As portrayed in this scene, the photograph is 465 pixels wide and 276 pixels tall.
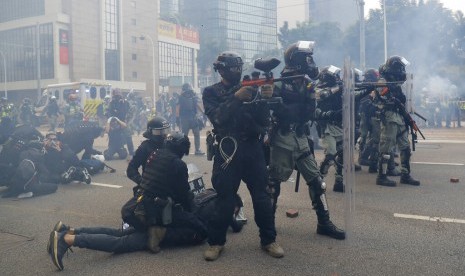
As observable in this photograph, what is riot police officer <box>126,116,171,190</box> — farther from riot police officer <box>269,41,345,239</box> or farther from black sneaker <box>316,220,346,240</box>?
black sneaker <box>316,220,346,240</box>

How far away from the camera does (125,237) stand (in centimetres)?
429

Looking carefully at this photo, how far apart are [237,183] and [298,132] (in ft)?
2.96

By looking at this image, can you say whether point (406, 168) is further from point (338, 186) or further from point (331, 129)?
point (331, 129)

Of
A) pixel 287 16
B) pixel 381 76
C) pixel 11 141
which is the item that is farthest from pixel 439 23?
pixel 287 16

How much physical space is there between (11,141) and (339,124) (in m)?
5.07

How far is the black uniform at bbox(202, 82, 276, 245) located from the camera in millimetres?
3990

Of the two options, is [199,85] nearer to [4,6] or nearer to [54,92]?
[54,92]

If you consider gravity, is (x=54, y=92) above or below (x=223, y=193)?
above

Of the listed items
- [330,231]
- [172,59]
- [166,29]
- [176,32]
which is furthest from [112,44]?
[330,231]

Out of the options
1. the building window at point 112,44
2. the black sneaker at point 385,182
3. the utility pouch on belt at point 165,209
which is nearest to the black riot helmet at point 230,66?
the utility pouch on belt at point 165,209

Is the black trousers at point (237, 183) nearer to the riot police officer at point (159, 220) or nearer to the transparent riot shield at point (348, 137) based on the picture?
the riot police officer at point (159, 220)

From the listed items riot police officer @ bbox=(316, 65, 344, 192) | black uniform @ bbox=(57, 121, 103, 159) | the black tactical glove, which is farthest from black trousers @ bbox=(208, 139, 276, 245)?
black uniform @ bbox=(57, 121, 103, 159)

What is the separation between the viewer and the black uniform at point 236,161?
399cm

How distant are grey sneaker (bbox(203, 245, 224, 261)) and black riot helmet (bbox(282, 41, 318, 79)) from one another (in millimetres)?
1833
